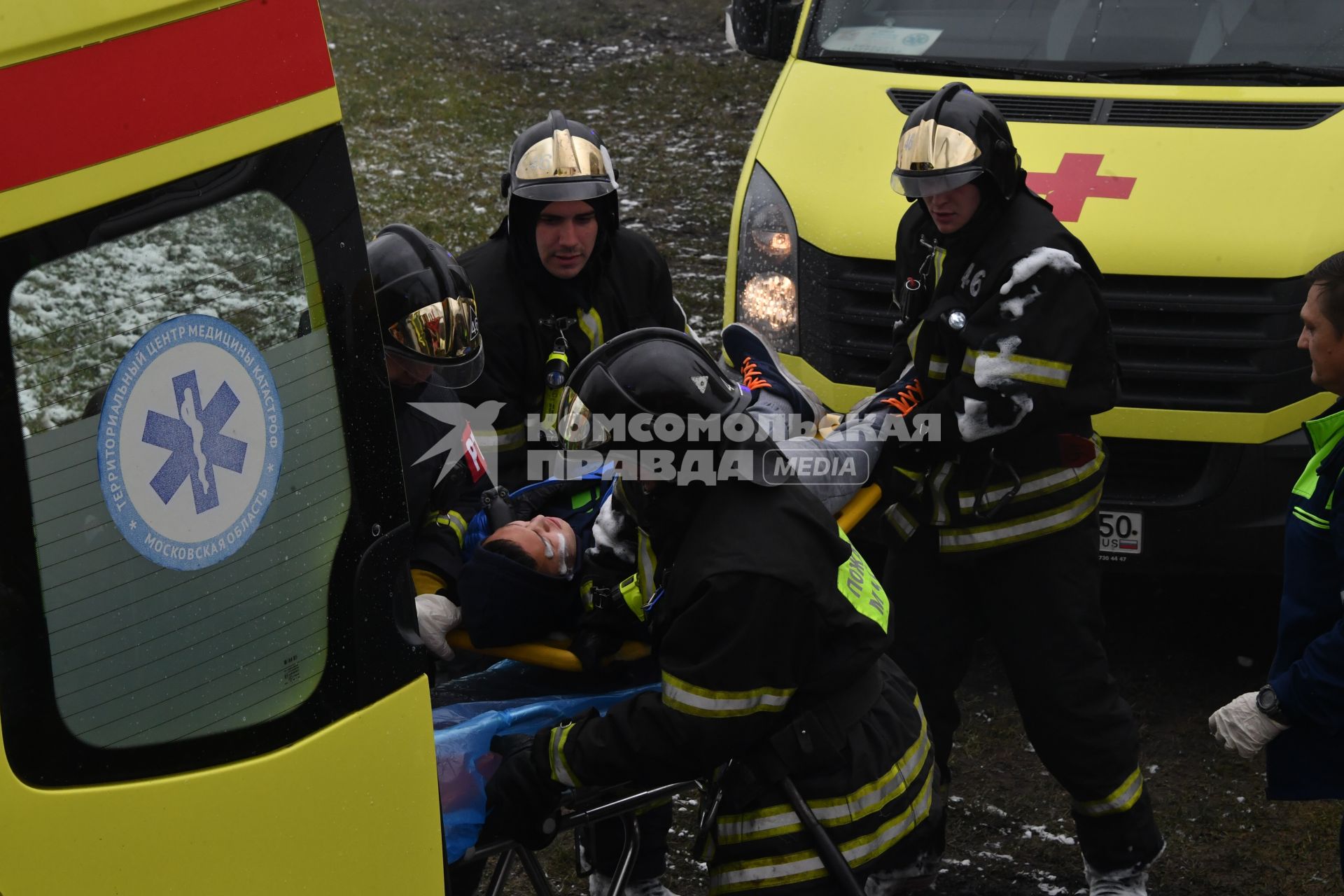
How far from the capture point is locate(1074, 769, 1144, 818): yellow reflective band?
342 cm

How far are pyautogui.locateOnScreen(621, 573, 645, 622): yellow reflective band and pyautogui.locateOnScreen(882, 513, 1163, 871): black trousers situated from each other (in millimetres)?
900

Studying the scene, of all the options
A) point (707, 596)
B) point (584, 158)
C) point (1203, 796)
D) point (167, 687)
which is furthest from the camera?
point (1203, 796)

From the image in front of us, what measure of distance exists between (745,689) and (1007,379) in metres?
1.12

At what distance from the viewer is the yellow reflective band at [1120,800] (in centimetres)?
342

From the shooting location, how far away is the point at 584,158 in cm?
366

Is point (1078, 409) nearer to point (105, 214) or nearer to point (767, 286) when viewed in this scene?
point (767, 286)

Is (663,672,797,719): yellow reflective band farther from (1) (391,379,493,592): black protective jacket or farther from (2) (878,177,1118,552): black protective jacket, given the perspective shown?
(2) (878,177,1118,552): black protective jacket

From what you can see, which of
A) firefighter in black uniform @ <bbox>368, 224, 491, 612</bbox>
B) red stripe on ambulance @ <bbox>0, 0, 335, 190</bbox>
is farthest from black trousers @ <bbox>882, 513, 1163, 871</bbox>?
red stripe on ambulance @ <bbox>0, 0, 335, 190</bbox>

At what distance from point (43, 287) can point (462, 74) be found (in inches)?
460

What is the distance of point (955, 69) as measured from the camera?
4.65 m

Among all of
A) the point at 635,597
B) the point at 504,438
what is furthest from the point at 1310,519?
the point at 504,438

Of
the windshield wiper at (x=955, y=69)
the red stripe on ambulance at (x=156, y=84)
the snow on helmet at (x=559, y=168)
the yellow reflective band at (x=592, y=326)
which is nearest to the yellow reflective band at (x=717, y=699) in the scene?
the red stripe on ambulance at (x=156, y=84)

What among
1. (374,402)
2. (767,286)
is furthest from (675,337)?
(767,286)

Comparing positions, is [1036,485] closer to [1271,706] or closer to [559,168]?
[1271,706]
